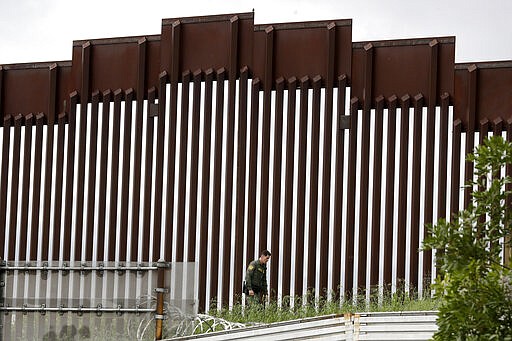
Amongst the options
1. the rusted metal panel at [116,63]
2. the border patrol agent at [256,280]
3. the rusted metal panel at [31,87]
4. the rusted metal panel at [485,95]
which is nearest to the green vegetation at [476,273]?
the border patrol agent at [256,280]

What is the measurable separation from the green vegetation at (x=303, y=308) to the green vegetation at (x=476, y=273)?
330 inches

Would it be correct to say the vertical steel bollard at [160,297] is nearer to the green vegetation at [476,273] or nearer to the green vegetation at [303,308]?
the green vegetation at [303,308]

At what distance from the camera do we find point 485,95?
20.7 m

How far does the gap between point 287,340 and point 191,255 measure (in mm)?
7772

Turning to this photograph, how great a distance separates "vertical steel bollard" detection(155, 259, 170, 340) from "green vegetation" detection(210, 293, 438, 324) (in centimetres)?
337

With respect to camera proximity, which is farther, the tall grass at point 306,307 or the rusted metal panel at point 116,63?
the rusted metal panel at point 116,63

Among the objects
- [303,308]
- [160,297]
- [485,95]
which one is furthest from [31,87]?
[160,297]

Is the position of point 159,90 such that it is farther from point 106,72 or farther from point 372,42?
point 372,42

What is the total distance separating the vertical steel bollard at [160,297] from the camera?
15.4 metres

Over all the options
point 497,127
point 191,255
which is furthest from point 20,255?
point 497,127

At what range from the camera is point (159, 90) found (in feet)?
72.3

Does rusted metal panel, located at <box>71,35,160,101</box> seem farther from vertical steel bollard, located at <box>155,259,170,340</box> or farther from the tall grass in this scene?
vertical steel bollard, located at <box>155,259,170,340</box>

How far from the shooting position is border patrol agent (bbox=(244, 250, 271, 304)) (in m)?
20.1

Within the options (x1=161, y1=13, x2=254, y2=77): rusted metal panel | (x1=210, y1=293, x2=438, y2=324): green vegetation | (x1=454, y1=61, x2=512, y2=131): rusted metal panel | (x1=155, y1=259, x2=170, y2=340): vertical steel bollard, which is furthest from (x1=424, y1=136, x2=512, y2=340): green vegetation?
(x1=161, y1=13, x2=254, y2=77): rusted metal panel
